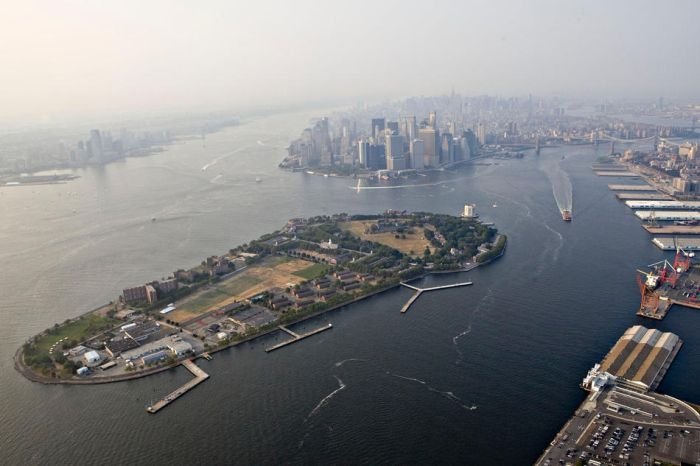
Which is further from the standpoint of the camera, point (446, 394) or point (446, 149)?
point (446, 149)

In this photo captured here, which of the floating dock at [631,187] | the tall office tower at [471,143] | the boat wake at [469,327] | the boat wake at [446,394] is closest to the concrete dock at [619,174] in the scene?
the floating dock at [631,187]

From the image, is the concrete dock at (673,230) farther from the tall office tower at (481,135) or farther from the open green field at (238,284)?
the tall office tower at (481,135)

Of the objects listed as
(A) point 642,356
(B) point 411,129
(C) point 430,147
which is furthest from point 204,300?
(B) point 411,129

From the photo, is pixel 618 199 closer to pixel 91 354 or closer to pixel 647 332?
pixel 647 332

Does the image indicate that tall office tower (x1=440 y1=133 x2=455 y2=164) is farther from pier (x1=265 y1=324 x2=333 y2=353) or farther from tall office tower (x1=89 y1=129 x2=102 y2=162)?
pier (x1=265 y1=324 x2=333 y2=353)

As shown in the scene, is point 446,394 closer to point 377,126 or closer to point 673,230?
point 673,230

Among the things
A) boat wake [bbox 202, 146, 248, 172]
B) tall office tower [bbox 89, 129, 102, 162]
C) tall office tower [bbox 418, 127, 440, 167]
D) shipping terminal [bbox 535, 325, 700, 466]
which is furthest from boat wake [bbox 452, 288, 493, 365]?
tall office tower [bbox 89, 129, 102, 162]

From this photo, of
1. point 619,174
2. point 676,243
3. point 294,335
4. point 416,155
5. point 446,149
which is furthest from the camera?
point 446,149

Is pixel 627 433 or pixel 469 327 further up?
pixel 469 327
